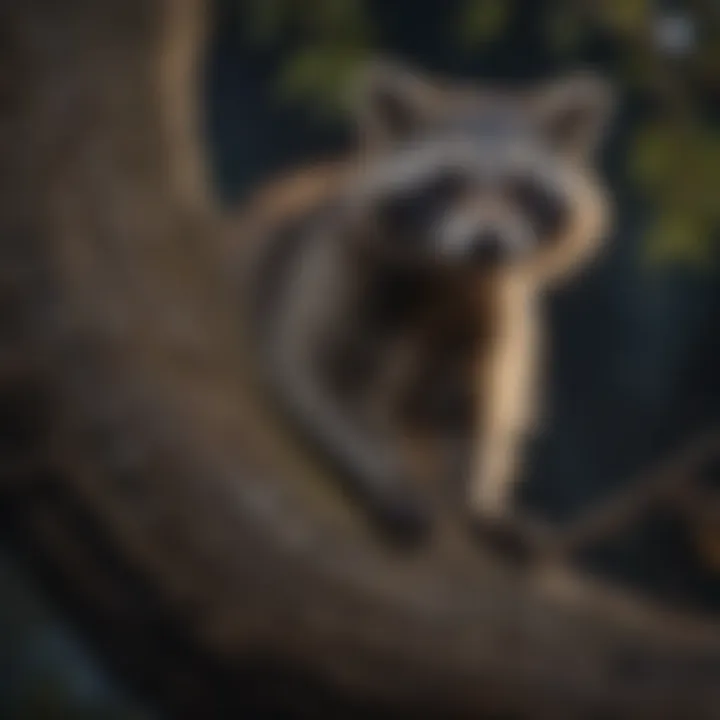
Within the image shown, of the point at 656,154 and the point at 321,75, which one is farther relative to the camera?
the point at 321,75

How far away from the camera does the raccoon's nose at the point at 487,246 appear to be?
2014 mm

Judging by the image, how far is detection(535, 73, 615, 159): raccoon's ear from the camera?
219 cm

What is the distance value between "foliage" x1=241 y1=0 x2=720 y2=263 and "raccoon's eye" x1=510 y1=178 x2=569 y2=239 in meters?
0.13

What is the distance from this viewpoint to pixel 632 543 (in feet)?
9.53

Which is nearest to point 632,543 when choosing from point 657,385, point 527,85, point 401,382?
point 657,385

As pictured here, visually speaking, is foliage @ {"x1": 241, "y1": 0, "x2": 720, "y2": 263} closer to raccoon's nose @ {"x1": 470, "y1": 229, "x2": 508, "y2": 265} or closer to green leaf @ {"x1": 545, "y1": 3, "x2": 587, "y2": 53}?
green leaf @ {"x1": 545, "y1": 3, "x2": 587, "y2": 53}

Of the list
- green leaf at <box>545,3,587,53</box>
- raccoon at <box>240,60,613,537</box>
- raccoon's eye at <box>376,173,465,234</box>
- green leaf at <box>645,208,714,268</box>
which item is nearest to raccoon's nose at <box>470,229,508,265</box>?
raccoon at <box>240,60,613,537</box>

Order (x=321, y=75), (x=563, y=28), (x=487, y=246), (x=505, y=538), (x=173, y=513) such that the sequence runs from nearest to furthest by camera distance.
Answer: (x=173, y=513) → (x=505, y=538) → (x=487, y=246) → (x=321, y=75) → (x=563, y=28)

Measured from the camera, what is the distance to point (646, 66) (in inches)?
85.8

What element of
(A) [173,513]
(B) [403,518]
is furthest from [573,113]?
(A) [173,513]

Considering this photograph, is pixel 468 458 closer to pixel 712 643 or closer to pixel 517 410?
pixel 517 410

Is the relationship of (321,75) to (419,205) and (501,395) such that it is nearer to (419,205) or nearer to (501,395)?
(419,205)

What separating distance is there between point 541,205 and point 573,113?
0.12m

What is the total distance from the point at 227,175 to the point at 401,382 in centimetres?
79
